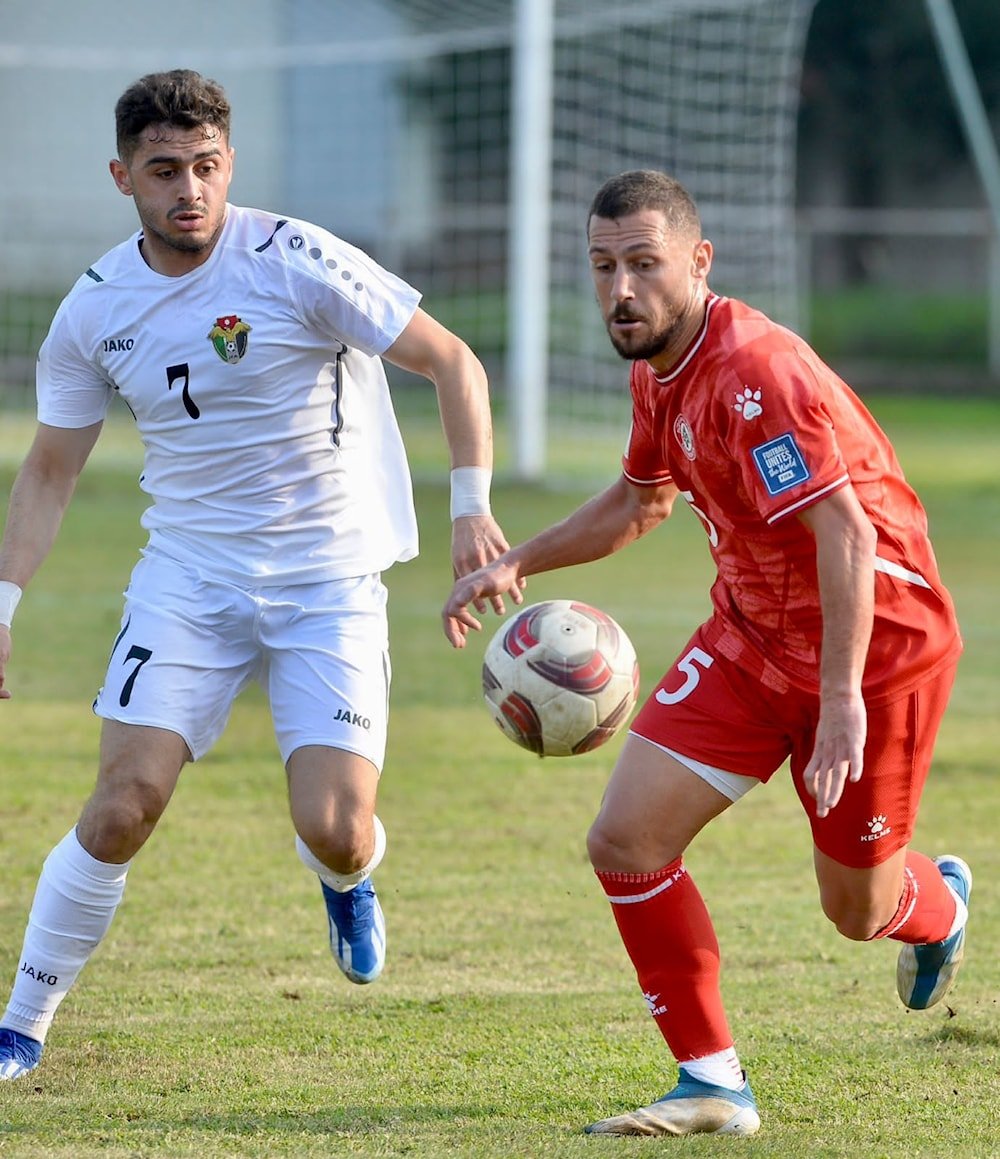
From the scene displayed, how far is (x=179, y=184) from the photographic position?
15.7ft

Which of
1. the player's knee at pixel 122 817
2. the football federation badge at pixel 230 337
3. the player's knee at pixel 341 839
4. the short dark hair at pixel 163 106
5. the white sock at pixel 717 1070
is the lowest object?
the white sock at pixel 717 1070

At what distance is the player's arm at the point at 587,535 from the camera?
4801 mm

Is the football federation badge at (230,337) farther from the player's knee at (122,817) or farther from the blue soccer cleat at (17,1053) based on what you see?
the blue soccer cleat at (17,1053)

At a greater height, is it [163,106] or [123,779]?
[163,106]

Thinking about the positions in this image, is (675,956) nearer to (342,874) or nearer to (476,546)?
(342,874)

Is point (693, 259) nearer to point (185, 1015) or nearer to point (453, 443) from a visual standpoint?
point (453, 443)

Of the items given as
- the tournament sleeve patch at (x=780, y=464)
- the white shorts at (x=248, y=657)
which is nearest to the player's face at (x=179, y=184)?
the white shorts at (x=248, y=657)

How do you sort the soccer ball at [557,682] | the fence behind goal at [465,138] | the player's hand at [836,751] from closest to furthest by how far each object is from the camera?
the player's hand at [836,751] → the soccer ball at [557,682] → the fence behind goal at [465,138]

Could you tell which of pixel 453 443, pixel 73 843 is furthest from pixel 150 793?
pixel 453 443

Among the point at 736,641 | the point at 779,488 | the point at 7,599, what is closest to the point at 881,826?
the point at 736,641

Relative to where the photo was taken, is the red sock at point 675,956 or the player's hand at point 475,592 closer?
the red sock at point 675,956

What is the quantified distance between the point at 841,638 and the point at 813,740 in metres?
0.52

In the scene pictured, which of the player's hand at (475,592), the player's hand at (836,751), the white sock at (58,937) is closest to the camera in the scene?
the player's hand at (836,751)

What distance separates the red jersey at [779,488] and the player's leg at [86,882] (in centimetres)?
148
